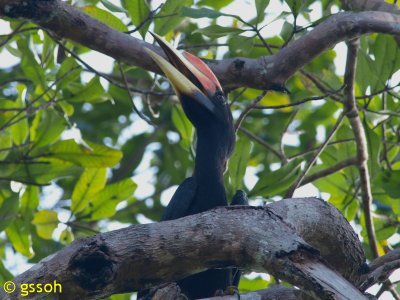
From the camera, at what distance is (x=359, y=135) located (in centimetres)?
586

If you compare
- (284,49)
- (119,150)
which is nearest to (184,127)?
(119,150)

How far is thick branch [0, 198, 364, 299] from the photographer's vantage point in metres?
3.63

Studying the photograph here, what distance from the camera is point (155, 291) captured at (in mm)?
4980

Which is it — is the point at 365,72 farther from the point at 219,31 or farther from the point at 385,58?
the point at 219,31

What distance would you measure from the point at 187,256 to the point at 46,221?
3293 mm

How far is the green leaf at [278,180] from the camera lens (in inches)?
231

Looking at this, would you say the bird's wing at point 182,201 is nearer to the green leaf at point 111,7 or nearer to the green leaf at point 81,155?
the green leaf at point 81,155

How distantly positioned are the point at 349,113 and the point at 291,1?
1.00 metres

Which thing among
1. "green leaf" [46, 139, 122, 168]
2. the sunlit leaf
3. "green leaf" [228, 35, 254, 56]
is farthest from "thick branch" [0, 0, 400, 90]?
"green leaf" [46, 139, 122, 168]

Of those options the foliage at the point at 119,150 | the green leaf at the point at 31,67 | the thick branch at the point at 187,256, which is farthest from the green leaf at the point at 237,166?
the thick branch at the point at 187,256

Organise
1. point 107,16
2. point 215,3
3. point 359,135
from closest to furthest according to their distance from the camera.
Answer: point 359,135 < point 107,16 < point 215,3

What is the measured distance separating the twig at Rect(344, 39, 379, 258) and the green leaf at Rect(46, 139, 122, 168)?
204 cm

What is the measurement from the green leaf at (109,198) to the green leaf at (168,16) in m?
1.47

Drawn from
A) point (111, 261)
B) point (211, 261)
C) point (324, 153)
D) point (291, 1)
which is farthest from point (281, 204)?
point (324, 153)
